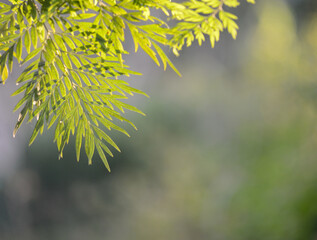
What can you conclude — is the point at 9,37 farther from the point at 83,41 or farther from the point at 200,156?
the point at 200,156

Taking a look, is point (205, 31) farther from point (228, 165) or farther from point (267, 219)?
point (228, 165)

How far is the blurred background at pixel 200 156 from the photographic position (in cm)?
615

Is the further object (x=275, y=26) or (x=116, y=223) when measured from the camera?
(x=116, y=223)

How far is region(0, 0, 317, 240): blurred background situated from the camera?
20.2ft

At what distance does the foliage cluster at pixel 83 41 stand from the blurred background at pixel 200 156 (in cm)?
554

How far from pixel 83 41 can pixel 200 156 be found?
6843 mm

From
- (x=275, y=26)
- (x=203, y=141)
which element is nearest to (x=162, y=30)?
(x=275, y=26)

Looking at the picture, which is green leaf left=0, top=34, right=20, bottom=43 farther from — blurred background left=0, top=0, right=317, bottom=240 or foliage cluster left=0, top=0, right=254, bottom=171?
blurred background left=0, top=0, right=317, bottom=240

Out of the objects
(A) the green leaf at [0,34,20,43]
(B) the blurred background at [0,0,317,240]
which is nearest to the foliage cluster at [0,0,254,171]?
(A) the green leaf at [0,34,20,43]

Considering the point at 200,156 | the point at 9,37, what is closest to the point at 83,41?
the point at 9,37

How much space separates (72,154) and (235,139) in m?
3.04

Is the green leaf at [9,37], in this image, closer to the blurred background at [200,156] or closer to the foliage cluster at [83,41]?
the foliage cluster at [83,41]

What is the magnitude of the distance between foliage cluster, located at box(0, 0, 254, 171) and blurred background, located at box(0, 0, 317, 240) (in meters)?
5.54

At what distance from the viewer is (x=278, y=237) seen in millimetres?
5766
